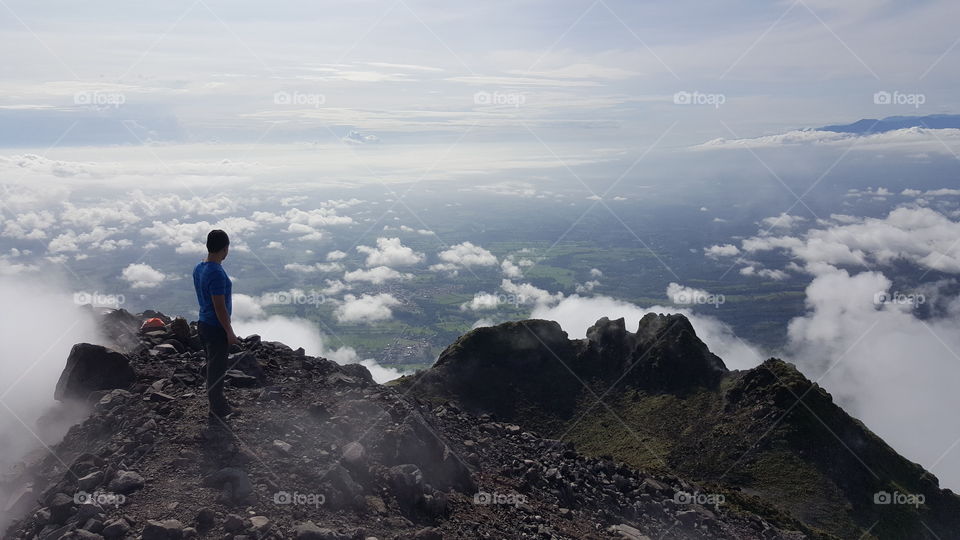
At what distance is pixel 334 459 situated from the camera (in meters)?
13.1

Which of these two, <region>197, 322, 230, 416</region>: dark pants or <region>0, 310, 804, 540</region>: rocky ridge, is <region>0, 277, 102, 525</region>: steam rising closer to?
<region>0, 310, 804, 540</region>: rocky ridge

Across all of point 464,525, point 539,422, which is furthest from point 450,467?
point 539,422

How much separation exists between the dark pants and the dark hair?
74.5 inches

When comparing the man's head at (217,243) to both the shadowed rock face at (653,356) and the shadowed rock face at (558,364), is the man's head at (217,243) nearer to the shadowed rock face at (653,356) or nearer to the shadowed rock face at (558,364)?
the shadowed rock face at (558,364)

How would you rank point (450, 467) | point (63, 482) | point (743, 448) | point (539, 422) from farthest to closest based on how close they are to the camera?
point (539, 422) < point (743, 448) < point (450, 467) < point (63, 482)

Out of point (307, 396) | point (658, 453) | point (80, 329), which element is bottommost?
point (658, 453)

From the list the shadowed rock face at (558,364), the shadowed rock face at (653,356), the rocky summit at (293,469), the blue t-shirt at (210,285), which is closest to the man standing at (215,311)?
the blue t-shirt at (210,285)

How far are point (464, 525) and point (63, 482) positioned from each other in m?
8.79

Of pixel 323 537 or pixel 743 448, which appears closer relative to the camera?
pixel 323 537

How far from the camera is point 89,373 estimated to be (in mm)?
15828

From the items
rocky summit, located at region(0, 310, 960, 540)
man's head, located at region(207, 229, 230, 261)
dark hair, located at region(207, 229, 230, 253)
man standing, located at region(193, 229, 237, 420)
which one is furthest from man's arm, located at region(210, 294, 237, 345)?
rocky summit, located at region(0, 310, 960, 540)

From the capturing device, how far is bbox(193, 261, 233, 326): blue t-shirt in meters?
12.2

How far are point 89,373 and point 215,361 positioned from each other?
5679mm

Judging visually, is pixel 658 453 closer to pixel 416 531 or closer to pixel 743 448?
pixel 743 448
